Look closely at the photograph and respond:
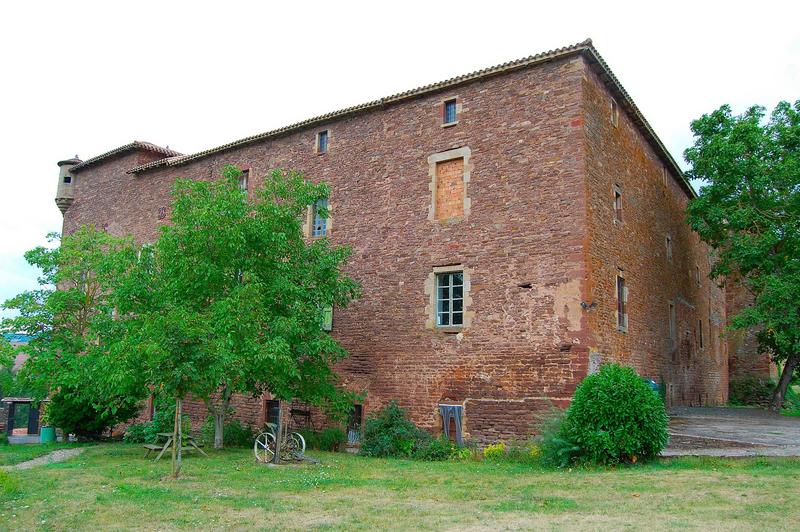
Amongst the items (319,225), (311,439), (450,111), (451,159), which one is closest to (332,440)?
(311,439)

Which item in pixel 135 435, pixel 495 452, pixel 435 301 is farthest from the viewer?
pixel 135 435

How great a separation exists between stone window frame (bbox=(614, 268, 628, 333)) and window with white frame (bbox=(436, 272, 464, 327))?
12.4ft

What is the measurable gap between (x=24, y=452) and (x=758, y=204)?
74.1ft

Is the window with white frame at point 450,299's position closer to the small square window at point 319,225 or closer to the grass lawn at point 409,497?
the grass lawn at point 409,497

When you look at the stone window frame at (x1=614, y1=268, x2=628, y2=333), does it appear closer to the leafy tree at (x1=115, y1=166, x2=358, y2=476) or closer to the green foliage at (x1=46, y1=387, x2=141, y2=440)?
the leafy tree at (x1=115, y1=166, x2=358, y2=476)

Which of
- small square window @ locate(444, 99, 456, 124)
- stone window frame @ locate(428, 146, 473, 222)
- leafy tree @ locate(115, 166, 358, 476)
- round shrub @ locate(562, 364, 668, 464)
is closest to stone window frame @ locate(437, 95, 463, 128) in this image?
small square window @ locate(444, 99, 456, 124)

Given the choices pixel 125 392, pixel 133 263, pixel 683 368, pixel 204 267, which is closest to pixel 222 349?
pixel 204 267

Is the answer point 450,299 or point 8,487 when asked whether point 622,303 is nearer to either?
point 450,299

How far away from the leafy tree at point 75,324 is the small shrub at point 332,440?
15.3 ft

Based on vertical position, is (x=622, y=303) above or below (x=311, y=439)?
above

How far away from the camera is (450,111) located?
17594 millimetres

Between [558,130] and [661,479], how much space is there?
8354 millimetres

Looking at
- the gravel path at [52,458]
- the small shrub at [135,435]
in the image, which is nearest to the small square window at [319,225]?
the small shrub at [135,435]

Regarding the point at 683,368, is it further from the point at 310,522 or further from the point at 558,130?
the point at 310,522
